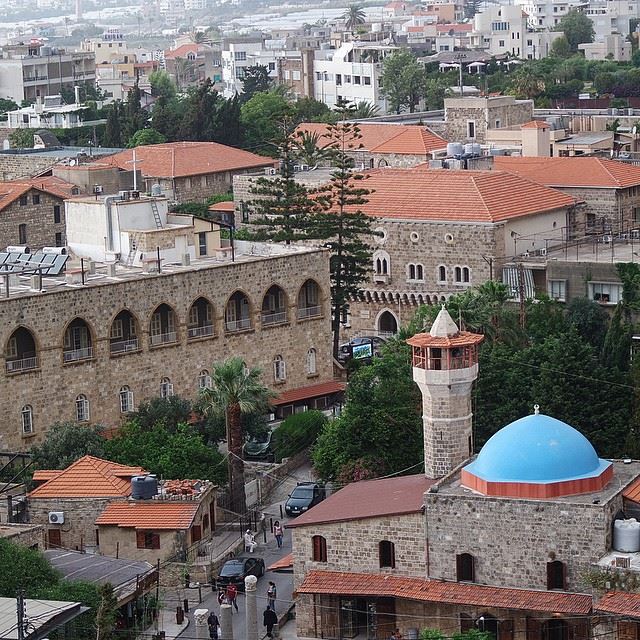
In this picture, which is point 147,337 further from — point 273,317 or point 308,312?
point 308,312

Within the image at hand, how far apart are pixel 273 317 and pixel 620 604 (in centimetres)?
2430

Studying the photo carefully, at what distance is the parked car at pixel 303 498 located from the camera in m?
50.7

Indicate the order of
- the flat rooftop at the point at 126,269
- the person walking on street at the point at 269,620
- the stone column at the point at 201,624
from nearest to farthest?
the stone column at the point at 201,624 → the person walking on street at the point at 269,620 → the flat rooftop at the point at 126,269

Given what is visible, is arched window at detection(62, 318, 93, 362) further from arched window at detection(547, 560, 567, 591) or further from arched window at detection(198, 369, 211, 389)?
arched window at detection(547, 560, 567, 591)

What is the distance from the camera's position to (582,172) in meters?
79.9

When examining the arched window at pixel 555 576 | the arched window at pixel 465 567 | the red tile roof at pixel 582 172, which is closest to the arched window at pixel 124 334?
the arched window at pixel 465 567

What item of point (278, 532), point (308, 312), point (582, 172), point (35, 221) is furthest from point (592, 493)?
point (35, 221)

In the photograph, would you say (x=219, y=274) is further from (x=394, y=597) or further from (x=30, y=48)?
(x=30, y=48)

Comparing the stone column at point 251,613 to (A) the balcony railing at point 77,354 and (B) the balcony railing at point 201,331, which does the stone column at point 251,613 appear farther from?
(B) the balcony railing at point 201,331

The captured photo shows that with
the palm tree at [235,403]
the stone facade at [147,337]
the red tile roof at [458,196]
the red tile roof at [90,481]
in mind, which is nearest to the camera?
the red tile roof at [90,481]

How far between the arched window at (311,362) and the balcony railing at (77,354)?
8.66 meters

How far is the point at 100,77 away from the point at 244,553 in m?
146

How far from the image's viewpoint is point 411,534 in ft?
139

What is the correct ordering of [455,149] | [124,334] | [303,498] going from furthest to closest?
[455,149] → [124,334] → [303,498]
